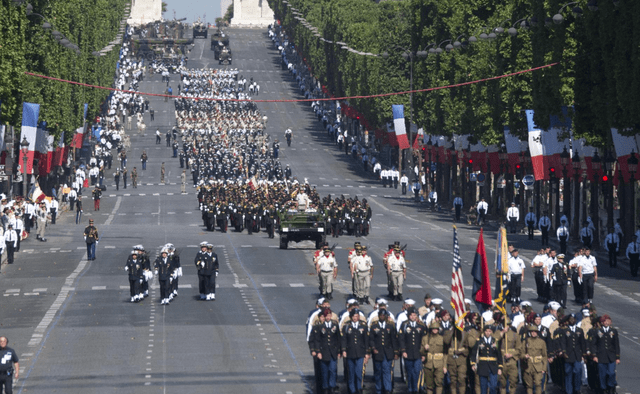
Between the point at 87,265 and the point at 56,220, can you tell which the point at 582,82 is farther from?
the point at 56,220

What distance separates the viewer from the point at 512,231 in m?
67.4

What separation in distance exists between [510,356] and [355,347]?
9.71ft

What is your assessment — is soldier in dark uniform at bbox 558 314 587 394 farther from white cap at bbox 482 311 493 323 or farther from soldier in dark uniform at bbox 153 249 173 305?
soldier in dark uniform at bbox 153 249 173 305

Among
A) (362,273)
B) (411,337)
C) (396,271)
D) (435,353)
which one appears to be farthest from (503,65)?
(435,353)

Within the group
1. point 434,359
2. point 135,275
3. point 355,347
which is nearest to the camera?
point 434,359

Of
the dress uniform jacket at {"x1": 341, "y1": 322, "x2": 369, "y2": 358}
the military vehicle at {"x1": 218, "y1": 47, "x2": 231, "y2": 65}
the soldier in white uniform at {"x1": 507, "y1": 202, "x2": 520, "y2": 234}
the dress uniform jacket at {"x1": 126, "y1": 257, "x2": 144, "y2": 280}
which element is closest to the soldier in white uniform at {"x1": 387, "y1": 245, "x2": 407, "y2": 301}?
the dress uniform jacket at {"x1": 126, "y1": 257, "x2": 144, "y2": 280}

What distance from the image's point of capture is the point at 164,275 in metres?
39.1

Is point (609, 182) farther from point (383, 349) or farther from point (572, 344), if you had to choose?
point (383, 349)

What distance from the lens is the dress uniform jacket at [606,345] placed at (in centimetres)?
2658

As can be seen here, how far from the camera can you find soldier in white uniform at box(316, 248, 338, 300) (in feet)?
131

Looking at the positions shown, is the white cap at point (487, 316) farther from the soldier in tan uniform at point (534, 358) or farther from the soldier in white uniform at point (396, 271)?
the soldier in white uniform at point (396, 271)

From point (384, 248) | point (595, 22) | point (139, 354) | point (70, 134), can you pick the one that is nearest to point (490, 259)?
point (384, 248)

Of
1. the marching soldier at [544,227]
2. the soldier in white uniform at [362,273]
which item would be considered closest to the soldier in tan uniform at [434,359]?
the soldier in white uniform at [362,273]

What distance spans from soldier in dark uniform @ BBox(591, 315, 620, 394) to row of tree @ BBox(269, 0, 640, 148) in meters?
23.1
